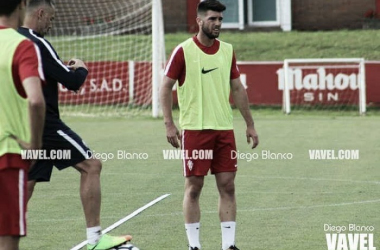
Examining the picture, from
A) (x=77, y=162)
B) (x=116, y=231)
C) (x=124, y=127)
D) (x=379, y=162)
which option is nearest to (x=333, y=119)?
(x=124, y=127)

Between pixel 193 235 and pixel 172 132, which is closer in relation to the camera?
pixel 193 235

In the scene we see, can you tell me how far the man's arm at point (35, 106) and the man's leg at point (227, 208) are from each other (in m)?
3.04

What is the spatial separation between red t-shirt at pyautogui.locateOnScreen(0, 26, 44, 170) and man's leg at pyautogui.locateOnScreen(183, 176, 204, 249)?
297 centimetres

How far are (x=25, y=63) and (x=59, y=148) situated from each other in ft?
8.38

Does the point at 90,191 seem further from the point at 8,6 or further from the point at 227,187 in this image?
the point at 8,6

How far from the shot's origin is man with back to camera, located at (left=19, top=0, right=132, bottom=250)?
339 inches

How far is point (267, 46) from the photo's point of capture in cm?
3138

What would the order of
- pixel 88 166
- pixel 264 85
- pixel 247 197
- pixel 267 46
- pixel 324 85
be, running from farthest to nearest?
pixel 267 46, pixel 264 85, pixel 324 85, pixel 247 197, pixel 88 166

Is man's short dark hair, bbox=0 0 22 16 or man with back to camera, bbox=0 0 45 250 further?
man's short dark hair, bbox=0 0 22 16

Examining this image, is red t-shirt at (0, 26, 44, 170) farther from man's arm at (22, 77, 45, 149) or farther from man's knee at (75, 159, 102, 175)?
man's knee at (75, 159, 102, 175)

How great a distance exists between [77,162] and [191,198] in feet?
3.69

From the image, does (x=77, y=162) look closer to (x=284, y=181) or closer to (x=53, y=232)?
(x=53, y=232)

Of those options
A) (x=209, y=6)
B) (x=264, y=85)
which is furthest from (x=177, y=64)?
(x=264, y=85)

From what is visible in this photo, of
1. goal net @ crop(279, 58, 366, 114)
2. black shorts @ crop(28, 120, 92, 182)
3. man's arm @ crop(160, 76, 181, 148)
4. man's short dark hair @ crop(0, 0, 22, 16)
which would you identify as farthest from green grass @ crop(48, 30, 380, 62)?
man's short dark hair @ crop(0, 0, 22, 16)
